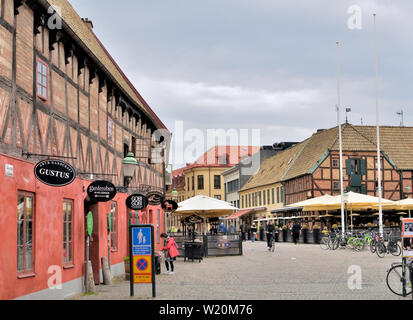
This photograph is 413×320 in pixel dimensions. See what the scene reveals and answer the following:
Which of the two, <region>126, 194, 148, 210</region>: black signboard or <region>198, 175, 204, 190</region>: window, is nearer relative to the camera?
<region>126, 194, 148, 210</region>: black signboard

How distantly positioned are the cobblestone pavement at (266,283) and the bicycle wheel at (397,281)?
156mm

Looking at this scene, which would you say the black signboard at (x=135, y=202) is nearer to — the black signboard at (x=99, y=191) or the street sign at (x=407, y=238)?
the black signboard at (x=99, y=191)

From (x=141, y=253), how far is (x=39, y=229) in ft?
7.90

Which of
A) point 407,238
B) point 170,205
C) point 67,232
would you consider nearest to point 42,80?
point 67,232

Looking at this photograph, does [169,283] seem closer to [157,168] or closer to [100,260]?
[100,260]

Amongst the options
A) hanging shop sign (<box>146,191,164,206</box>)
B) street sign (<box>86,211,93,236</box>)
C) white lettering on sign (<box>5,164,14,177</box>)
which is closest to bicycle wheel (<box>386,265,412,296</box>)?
street sign (<box>86,211,93,236</box>)

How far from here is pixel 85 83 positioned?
57.2ft

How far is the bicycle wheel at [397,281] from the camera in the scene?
1357cm

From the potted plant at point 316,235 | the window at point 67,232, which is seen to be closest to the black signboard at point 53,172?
the window at point 67,232

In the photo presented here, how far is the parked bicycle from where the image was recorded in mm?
13375

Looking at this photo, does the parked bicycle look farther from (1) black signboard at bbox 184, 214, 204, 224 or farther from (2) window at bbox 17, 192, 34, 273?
(1) black signboard at bbox 184, 214, 204, 224

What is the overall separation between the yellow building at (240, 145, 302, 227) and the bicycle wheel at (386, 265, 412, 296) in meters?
49.3

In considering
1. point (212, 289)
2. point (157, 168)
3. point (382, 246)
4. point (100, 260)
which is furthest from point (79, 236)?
point (157, 168)

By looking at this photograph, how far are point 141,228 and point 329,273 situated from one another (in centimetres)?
759
